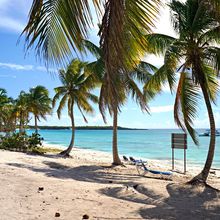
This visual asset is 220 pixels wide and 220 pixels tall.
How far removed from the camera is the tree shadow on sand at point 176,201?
6090mm

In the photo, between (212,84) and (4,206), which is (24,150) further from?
(4,206)

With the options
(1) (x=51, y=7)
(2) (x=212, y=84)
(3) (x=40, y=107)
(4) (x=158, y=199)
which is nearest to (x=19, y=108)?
(3) (x=40, y=107)

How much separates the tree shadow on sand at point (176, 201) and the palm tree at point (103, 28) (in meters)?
3.40

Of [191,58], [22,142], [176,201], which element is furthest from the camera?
[22,142]

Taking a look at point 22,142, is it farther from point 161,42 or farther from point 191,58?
point 191,58

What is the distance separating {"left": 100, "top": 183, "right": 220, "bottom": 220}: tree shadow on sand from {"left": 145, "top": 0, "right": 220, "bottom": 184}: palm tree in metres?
1.36

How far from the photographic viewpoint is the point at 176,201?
7957 mm

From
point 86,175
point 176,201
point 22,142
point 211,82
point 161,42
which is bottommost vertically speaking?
point 86,175

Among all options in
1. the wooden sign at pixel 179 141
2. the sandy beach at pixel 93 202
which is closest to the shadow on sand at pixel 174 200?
the sandy beach at pixel 93 202

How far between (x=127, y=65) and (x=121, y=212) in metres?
3.47

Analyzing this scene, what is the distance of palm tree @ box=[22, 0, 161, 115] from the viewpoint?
2758 mm

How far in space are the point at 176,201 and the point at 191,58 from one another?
16.3 feet

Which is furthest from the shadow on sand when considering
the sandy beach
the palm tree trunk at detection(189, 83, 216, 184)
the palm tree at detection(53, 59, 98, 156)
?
the palm tree at detection(53, 59, 98, 156)

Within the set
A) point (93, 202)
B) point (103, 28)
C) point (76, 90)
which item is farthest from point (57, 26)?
point (76, 90)
